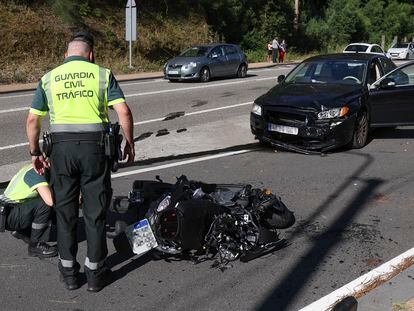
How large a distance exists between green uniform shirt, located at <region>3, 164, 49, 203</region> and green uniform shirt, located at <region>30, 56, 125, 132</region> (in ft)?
2.76

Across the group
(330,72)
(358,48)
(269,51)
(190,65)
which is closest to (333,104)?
(330,72)

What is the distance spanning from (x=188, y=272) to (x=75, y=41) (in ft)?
6.27

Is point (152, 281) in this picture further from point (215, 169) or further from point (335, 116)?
point (335, 116)

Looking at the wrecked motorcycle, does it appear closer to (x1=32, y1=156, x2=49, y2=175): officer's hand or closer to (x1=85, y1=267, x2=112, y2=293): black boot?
(x1=85, y1=267, x2=112, y2=293): black boot

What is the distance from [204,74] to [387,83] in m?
12.5

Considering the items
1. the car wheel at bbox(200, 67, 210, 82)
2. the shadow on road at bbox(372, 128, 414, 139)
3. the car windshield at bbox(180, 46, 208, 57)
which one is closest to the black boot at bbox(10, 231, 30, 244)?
the shadow on road at bbox(372, 128, 414, 139)

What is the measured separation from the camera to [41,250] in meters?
4.70

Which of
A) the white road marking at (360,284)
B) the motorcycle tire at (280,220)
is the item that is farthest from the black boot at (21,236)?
the white road marking at (360,284)

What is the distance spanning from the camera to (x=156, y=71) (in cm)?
2697

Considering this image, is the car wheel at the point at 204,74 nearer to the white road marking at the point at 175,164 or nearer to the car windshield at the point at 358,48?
the white road marking at the point at 175,164

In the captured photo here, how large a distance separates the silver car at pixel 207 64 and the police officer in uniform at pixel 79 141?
667 inches

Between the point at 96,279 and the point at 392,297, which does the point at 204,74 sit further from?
the point at 392,297

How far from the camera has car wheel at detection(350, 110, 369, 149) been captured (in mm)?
9005

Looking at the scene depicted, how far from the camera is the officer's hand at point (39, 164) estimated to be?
166 inches
